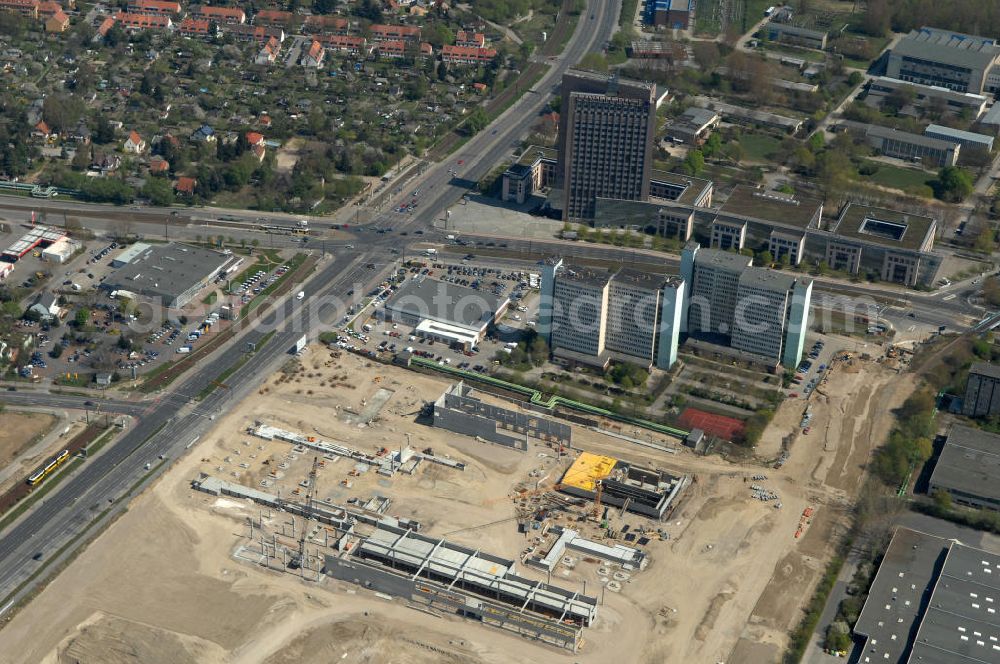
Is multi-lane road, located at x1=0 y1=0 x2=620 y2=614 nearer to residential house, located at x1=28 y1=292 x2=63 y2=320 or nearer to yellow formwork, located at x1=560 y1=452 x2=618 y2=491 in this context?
residential house, located at x1=28 y1=292 x2=63 y2=320

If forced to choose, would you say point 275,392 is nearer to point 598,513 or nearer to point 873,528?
point 598,513

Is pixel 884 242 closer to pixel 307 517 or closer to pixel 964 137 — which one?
pixel 964 137

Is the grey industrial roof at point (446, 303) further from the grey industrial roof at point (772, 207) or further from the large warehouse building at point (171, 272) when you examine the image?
the grey industrial roof at point (772, 207)

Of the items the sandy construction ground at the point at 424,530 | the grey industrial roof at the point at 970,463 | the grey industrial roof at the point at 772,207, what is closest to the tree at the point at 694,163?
the grey industrial roof at the point at 772,207

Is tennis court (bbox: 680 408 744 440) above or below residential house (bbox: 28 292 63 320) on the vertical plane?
below

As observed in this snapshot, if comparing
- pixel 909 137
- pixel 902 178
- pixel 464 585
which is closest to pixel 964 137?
pixel 909 137

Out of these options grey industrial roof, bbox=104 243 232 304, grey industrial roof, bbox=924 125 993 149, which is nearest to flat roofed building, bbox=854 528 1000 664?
grey industrial roof, bbox=104 243 232 304
